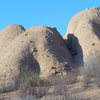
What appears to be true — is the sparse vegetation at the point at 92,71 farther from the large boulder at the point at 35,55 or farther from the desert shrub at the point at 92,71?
the large boulder at the point at 35,55

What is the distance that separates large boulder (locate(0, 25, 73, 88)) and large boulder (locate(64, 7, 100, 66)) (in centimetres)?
87

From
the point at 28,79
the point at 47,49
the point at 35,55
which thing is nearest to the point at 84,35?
the point at 47,49

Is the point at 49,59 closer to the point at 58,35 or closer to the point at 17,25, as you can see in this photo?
the point at 58,35

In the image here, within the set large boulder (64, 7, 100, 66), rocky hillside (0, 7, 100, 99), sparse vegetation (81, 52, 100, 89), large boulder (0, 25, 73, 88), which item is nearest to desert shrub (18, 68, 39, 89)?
rocky hillside (0, 7, 100, 99)

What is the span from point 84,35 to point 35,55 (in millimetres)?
4848

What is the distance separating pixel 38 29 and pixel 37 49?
10.1ft

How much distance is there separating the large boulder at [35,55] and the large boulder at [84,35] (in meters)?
0.87

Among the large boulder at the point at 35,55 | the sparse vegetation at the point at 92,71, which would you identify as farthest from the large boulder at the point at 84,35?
the sparse vegetation at the point at 92,71

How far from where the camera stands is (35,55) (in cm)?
3256

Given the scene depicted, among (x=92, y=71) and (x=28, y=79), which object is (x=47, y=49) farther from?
(x=92, y=71)

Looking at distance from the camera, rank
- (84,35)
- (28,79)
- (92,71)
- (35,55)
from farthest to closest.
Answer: (84,35) → (35,55) → (92,71) → (28,79)

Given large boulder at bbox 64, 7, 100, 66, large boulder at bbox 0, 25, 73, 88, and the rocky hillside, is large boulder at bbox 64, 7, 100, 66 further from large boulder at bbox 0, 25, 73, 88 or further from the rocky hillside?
large boulder at bbox 0, 25, 73, 88

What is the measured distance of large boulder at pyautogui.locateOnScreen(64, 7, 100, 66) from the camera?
109 feet

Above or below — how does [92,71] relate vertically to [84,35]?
below
